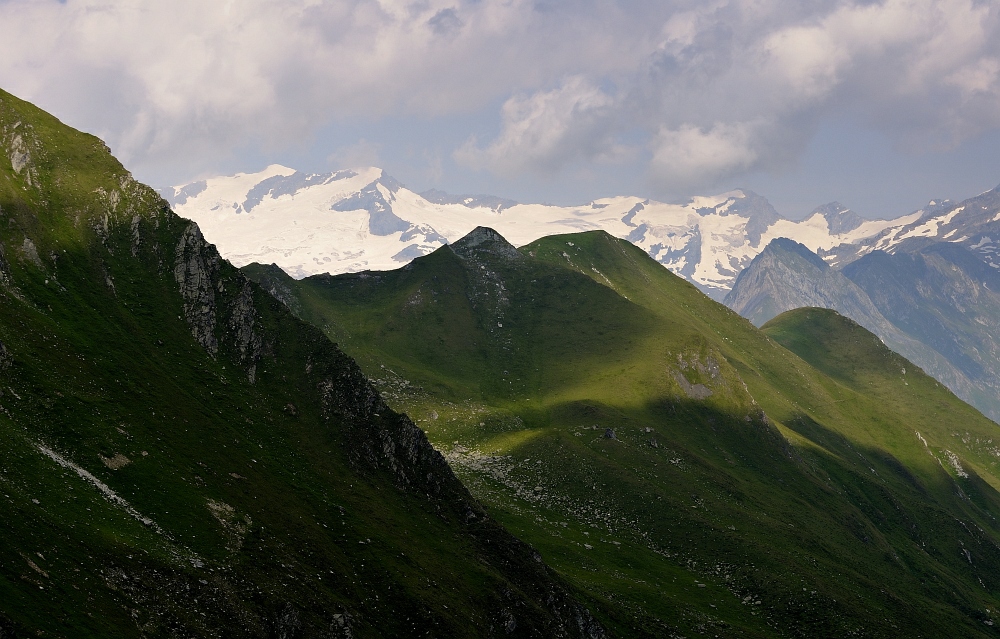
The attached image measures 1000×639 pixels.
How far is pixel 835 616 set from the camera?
125500 mm

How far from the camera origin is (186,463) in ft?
249

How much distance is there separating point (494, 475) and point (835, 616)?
6423 centimetres

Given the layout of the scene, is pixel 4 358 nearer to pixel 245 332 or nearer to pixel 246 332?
pixel 245 332

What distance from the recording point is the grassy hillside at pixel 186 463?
57.0 meters

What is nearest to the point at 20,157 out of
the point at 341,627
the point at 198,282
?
the point at 198,282

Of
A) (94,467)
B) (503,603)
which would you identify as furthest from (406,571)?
(94,467)

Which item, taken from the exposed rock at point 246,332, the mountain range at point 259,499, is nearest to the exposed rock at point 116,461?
the mountain range at point 259,499

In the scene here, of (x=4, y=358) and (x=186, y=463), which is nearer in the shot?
(x=4, y=358)

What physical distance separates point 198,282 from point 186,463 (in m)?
36.6

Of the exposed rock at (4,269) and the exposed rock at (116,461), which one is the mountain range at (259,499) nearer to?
the exposed rock at (116,461)

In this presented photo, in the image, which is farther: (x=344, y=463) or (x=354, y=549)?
(x=344, y=463)

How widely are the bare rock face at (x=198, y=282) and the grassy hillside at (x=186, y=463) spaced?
268 millimetres

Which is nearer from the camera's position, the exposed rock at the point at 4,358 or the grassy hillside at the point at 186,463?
the grassy hillside at the point at 186,463

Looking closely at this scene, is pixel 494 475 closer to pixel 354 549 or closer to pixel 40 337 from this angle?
pixel 354 549
